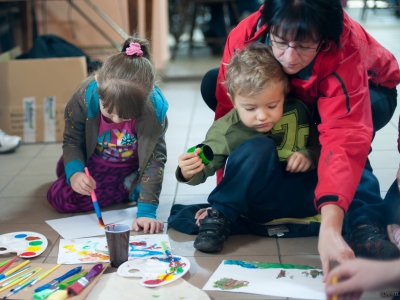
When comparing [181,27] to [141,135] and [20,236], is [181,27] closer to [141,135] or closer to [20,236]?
[141,135]

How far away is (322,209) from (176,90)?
300 cm

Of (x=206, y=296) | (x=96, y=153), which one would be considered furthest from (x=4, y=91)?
(x=206, y=296)

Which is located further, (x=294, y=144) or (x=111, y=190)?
(x=111, y=190)

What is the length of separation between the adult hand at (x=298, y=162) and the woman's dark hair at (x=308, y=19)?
1.16 feet

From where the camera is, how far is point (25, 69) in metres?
3.00

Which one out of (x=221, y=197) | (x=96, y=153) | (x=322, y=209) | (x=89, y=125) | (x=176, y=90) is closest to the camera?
(x=322, y=209)

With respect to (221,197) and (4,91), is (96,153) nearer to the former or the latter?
(221,197)

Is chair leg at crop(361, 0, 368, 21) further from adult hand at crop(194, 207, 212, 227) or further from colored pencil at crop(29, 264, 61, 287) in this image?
colored pencil at crop(29, 264, 61, 287)

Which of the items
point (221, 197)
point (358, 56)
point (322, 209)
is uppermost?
point (358, 56)

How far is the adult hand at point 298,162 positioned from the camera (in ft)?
5.62

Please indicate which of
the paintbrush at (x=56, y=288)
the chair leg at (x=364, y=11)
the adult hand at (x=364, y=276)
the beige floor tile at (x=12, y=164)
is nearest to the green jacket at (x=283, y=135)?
the paintbrush at (x=56, y=288)

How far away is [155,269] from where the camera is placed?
62.4 inches

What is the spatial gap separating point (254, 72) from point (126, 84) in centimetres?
39

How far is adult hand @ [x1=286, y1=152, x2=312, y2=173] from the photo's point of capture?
171 centimetres
